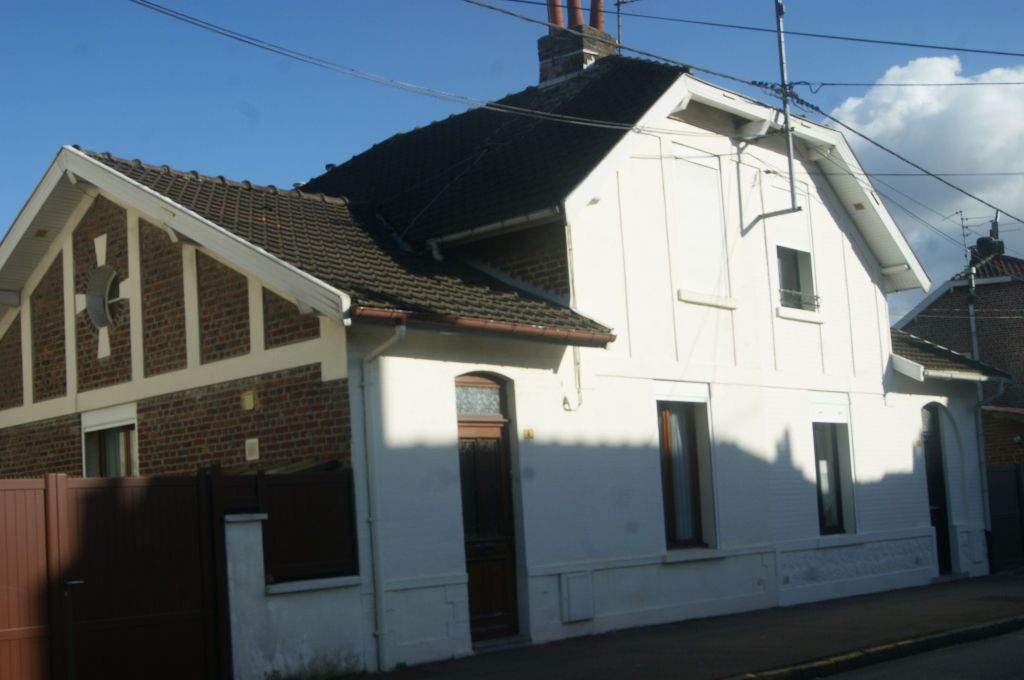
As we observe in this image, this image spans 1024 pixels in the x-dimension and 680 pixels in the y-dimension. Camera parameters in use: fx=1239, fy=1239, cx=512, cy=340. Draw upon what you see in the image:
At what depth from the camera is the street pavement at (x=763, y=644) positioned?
11070mm

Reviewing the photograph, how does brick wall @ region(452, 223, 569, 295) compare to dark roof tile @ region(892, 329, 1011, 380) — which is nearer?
brick wall @ region(452, 223, 569, 295)

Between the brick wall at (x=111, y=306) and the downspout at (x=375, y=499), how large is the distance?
171 inches

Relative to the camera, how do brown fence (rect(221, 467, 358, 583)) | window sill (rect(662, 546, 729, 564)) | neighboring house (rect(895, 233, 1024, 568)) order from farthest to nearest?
1. neighboring house (rect(895, 233, 1024, 568))
2. window sill (rect(662, 546, 729, 564))
3. brown fence (rect(221, 467, 358, 583))

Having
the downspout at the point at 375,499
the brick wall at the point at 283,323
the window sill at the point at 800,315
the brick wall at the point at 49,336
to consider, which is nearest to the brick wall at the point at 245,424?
the downspout at the point at 375,499

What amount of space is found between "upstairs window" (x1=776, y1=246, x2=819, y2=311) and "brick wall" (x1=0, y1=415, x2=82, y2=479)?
33.5 feet

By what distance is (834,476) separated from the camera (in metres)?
19.2

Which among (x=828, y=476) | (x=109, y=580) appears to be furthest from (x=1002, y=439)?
(x=109, y=580)

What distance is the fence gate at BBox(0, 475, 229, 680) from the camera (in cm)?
946

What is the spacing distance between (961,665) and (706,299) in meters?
6.39

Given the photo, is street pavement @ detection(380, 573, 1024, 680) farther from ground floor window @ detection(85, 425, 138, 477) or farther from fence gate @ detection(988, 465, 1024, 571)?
fence gate @ detection(988, 465, 1024, 571)

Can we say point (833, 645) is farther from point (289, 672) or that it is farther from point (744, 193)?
point (744, 193)

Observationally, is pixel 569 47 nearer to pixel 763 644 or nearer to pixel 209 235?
pixel 209 235

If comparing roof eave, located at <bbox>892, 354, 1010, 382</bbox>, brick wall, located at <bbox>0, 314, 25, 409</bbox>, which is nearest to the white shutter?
roof eave, located at <bbox>892, 354, 1010, 382</bbox>

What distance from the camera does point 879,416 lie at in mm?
19953
